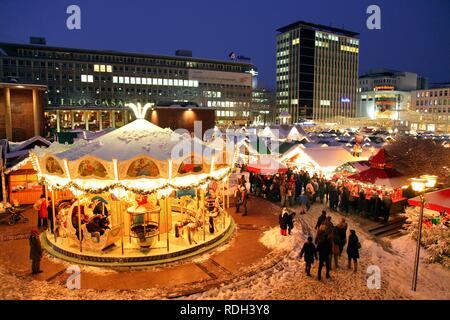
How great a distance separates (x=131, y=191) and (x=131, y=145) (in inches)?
61.8

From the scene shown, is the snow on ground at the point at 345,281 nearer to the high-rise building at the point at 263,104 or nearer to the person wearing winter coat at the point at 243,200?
the person wearing winter coat at the point at 243,200

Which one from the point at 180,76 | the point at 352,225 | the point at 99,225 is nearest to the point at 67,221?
the point at 99,225

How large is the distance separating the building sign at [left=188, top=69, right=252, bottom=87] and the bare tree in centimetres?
7833

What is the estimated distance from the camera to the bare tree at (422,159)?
732 inches

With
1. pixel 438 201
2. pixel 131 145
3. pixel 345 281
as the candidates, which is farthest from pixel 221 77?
pixel 345 281

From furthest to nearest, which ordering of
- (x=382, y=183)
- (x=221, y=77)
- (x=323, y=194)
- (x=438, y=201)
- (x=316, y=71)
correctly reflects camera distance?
(x=316, y=71) → (x=221, y=77) → (x=323, y=194) → (x=382, y=183) → (x=438, y=201)

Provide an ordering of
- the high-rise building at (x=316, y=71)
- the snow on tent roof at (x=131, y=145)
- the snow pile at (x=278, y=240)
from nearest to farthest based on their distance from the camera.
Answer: the snow on tent roof at (x=131, y=145) < the snow pile at (x=278, y=240) < the high-rise building at (x=316, y=71)

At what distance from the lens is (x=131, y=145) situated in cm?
1155

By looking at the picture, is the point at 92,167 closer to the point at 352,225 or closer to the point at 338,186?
the point at 352,225

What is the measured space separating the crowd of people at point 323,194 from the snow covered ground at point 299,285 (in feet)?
14.8

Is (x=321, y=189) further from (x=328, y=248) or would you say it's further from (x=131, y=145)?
(x=131, y=145)

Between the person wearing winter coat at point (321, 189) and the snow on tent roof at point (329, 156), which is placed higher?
the snow on tent roof at point (329, 156)

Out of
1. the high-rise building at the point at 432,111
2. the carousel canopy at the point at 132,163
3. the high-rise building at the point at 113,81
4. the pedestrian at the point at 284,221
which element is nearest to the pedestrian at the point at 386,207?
the pedestrian at the point at 284,221
